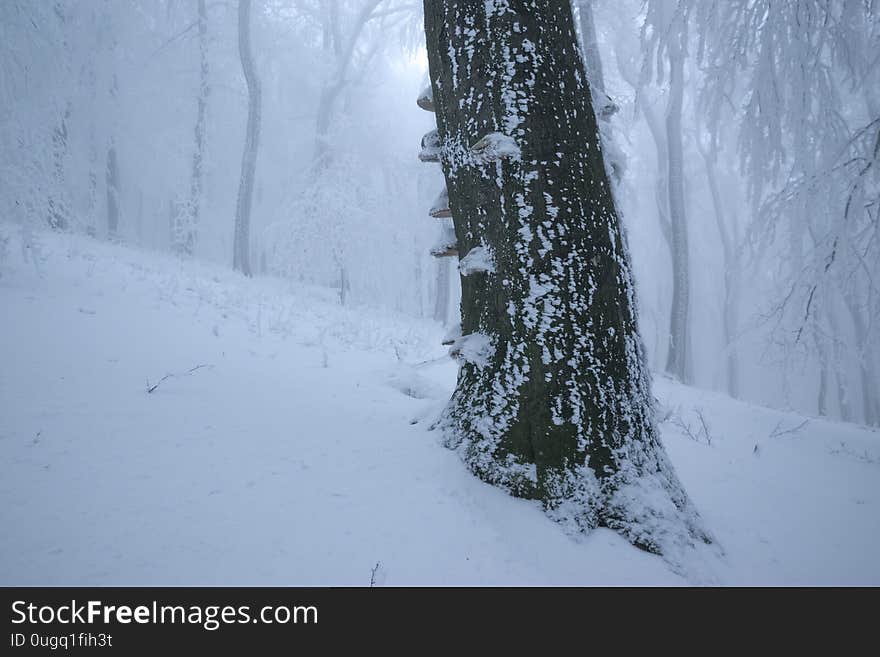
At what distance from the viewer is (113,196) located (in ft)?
47.0

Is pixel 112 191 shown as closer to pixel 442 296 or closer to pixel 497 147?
Answer: pixel 442 296

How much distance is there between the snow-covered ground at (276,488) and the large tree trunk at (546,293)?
0.21 m

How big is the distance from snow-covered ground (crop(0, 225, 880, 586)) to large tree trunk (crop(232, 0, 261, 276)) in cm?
917

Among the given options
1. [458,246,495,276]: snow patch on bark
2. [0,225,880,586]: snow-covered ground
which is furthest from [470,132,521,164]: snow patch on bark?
[0,225,880,586]: snow-covered ground

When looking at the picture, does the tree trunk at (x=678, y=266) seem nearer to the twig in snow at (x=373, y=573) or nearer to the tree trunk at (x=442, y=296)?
the tree trunk at (x=442, y=296)

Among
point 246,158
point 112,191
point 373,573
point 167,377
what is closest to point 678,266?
point 167,377

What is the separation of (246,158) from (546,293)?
43.4 feet

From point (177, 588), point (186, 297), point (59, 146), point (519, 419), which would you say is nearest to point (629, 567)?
point (519, 419)

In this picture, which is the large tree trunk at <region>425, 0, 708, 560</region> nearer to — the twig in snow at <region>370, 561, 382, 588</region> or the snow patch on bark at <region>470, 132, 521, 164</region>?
the snow patch on bark at <region>470, 132, 521, 164</region>

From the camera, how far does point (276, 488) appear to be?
1.75m

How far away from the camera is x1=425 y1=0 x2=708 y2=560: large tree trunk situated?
193 cm

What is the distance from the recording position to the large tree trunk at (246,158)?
12328 mm

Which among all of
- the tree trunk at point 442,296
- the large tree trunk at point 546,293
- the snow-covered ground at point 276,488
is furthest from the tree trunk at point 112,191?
the large tree trunk at point 546,293

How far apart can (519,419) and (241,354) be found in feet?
8.66
